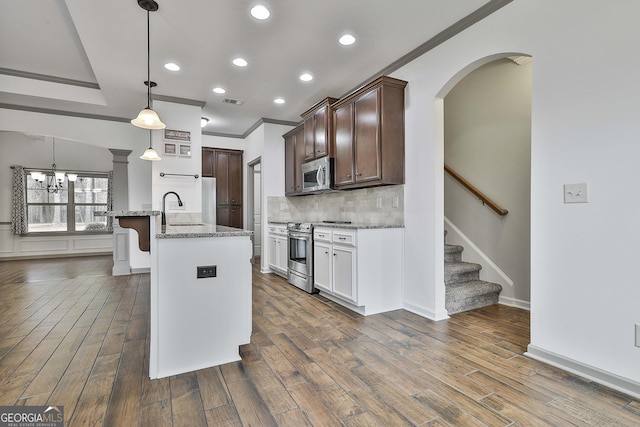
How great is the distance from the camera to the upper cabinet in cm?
408

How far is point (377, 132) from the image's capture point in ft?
10.8

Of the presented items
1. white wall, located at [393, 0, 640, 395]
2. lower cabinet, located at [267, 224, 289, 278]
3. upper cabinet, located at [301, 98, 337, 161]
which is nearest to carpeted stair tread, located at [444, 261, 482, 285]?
white wall, located at [393, 0, 640, 395]

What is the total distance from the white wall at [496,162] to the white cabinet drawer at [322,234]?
178 centimetres

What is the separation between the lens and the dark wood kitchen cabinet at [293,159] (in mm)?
4906

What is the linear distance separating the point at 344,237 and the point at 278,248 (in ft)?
6.36

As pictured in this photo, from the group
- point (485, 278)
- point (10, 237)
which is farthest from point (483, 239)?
point (10, 237)

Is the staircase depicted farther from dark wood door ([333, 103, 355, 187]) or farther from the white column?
the white column

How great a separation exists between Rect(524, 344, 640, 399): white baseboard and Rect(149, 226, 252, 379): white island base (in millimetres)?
2031

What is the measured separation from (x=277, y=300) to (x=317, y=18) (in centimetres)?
293

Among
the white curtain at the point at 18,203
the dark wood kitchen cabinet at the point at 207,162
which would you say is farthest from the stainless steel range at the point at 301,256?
the white curtain at the point at 18,203

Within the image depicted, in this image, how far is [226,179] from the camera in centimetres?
649

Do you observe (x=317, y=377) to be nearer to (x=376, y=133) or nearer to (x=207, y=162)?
(x=376, y=133)

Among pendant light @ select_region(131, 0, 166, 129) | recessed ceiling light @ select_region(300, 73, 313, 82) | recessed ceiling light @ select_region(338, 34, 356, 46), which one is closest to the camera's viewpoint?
pendant light @ select_region(131, 0, 166, 129)

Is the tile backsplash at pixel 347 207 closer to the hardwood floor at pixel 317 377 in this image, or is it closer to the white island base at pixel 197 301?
the hardwood floor at pixel 317 377
